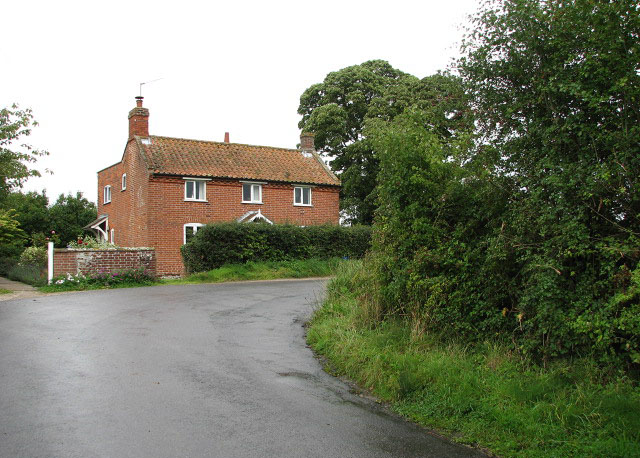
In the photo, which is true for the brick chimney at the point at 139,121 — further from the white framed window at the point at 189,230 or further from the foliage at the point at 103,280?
the foliage at the point at 103,280

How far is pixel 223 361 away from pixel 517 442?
4.49m

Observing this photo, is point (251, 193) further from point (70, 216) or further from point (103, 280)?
point (70, 216)

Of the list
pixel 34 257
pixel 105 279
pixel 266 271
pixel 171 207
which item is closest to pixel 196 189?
pixel 171 207

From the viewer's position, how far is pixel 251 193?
31.0 m

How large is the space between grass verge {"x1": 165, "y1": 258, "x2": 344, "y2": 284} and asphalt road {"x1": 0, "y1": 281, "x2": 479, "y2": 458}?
982 cm

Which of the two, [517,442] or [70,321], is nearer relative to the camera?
[517,442]

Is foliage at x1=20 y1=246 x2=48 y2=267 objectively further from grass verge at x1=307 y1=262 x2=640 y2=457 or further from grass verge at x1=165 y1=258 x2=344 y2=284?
grass verge at x1=307 y1=262 x2=640 y2=457

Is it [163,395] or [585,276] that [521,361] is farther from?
[163,395]

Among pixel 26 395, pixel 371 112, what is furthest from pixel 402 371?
pixel 371 112

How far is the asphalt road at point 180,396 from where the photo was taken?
4.75 m

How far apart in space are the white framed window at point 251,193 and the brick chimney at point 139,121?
252 inches

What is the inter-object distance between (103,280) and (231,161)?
526 inches

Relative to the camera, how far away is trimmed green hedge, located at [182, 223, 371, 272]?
2291 centimetres

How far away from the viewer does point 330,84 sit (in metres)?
44.1
